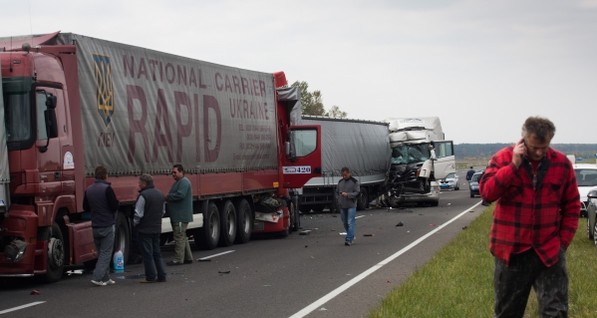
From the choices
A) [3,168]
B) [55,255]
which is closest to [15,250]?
[55,255]

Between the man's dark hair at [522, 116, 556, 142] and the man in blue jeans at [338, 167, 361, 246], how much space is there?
51.5 feet

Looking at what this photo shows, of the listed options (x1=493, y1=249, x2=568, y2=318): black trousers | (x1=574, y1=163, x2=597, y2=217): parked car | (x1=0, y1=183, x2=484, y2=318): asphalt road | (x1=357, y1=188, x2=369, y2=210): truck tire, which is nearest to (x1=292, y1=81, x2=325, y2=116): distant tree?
(x1=357, y1=188, x2=369, y2=210): truck tire

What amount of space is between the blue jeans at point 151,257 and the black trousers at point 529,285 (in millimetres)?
8997

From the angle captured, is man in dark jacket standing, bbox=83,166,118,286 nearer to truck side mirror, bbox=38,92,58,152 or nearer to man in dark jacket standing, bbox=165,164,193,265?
truck side mirror, bbox=38,92,58,152

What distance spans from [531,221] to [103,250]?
371 inches

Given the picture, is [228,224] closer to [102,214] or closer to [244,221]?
[244,221]

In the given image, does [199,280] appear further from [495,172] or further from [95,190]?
[495,172]

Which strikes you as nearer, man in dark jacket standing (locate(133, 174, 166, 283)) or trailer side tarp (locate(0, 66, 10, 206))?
trailer side tarp (locate(0, 66, 10, 206))

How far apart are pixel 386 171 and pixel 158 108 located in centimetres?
2815

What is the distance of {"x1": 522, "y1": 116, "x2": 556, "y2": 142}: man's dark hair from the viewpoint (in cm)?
670

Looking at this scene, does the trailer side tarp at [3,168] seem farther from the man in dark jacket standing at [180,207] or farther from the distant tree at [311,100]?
the distant tree at [311,100]

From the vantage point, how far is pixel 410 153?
4597cm

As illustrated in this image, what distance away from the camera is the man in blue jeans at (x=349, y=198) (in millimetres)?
22453

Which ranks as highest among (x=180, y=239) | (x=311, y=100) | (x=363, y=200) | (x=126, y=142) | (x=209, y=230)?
(x=311, y=100)
